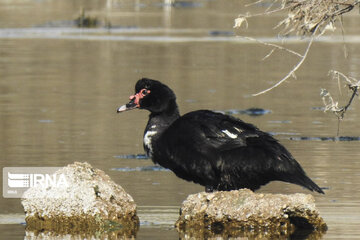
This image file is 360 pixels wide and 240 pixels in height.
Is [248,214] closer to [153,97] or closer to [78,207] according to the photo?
[78,207]

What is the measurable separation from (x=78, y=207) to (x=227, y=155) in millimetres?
1410

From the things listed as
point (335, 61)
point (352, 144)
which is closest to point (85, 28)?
point (335, 61)

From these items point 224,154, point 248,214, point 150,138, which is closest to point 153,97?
point 150,138

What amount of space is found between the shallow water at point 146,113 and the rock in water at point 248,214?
211mm

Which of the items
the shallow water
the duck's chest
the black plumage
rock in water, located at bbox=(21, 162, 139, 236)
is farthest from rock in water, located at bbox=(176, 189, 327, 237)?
the duck's chest

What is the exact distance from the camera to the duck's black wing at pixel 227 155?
1090cm

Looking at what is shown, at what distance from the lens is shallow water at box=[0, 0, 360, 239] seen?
12555mm

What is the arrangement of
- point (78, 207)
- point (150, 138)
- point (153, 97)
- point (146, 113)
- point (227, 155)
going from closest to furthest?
point (78, 207)
point (227, 155)
point (150, 138)
point (153, 97)
point (146, 113)

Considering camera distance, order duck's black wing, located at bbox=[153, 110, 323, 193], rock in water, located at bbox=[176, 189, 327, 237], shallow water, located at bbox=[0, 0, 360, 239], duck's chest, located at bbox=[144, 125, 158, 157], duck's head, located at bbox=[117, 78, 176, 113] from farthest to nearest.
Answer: shallow water, located at bbox=[0, 0, 360, 239] → duck's head, located at bbox=[117, 78, 176, 113] → duck's chest, located at bbox=[144, 125, 158, 157] → duck's black wing, located at bbox=[153, 110, 323, 193] → rock in water, located at bbox=[176, 189, 327, 237]

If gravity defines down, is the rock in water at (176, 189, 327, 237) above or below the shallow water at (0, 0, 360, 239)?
above

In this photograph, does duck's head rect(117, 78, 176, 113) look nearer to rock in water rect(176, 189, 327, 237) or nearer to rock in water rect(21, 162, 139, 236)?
rock in water rect(21, 162, 139, 236)

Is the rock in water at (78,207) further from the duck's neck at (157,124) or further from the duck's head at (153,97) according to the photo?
the duck's head at (153,97)

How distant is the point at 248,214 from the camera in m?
10.6

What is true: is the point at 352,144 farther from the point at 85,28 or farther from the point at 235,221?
the point at 85,28
